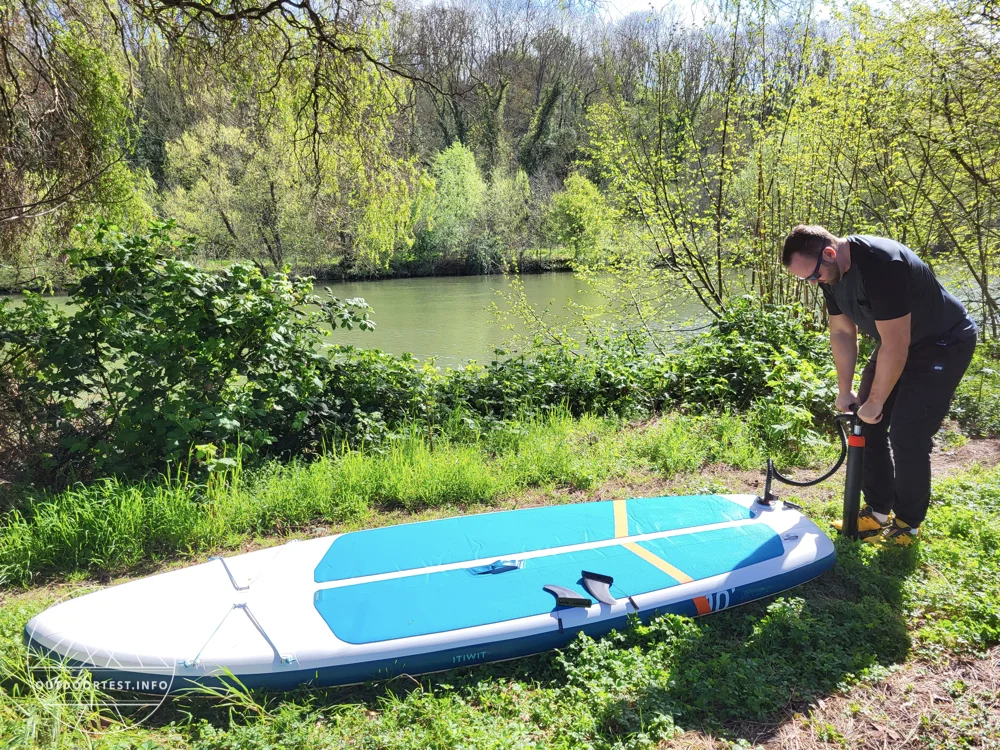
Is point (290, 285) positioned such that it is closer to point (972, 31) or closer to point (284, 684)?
point (284, 684)

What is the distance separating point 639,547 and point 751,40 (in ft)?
20.4

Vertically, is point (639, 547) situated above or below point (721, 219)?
below

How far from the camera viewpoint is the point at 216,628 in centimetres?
238

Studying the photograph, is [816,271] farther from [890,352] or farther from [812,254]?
[890,352]

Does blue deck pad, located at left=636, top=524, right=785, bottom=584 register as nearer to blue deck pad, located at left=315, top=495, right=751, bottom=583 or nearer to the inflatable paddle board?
the inflatable paddle board

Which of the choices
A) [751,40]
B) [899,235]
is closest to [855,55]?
[751,40]

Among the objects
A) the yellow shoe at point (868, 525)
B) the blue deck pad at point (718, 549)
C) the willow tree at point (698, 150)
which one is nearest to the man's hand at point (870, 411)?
the yellow shoe at point (868, 525)

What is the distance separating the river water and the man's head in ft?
12.9

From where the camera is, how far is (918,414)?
2850 millimetres

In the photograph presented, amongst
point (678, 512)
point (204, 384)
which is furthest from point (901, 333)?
point (204, 384)

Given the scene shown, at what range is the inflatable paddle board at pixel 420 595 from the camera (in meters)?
2.26

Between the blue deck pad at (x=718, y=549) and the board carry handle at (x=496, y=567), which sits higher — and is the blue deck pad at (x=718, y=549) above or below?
below

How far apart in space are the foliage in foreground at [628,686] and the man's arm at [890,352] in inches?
34.6

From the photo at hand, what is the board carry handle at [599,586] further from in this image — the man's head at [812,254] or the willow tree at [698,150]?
the willow tree at [698,150]
